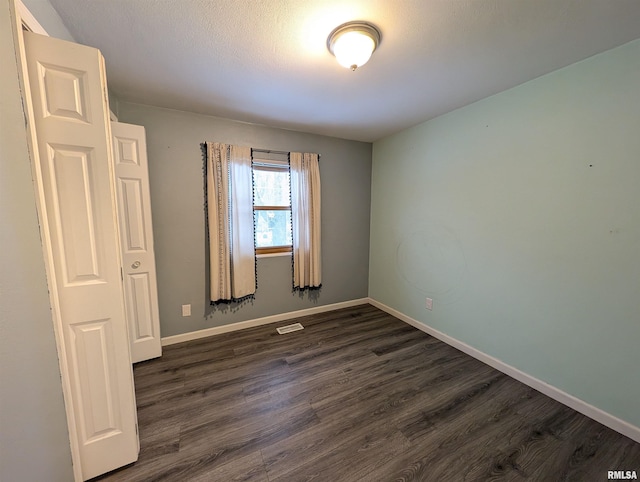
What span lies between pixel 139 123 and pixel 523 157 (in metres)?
3.45

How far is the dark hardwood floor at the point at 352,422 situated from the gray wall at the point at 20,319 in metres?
0.64

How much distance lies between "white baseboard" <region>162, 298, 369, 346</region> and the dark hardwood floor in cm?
15

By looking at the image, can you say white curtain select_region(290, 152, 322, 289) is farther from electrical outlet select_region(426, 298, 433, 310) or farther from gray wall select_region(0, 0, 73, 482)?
gray wall select_region(0, 0, 73, 482)

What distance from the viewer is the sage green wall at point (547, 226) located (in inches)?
60.1

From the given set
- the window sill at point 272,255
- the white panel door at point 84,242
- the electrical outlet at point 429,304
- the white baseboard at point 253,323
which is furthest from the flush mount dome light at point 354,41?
the white baseboard at point 253,323

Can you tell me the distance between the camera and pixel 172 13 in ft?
4.11

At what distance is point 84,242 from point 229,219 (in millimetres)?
1527

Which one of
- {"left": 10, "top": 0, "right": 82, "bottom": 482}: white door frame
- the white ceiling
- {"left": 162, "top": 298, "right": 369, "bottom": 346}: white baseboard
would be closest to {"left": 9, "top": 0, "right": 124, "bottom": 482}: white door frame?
{"left": 10, "top": 0, "right": 82, "bottom": 482}: white door frame

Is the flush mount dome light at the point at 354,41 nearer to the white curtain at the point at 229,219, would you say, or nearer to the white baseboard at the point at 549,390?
the white curtain at the point at 229,219

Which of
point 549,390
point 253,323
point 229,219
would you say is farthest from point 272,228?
point 549,390

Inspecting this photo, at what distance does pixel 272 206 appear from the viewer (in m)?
2.99

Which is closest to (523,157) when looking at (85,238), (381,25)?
(381,25)

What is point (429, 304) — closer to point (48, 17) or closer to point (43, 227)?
point (43, 227)

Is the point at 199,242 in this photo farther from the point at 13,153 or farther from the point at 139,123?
the point at 13,153
